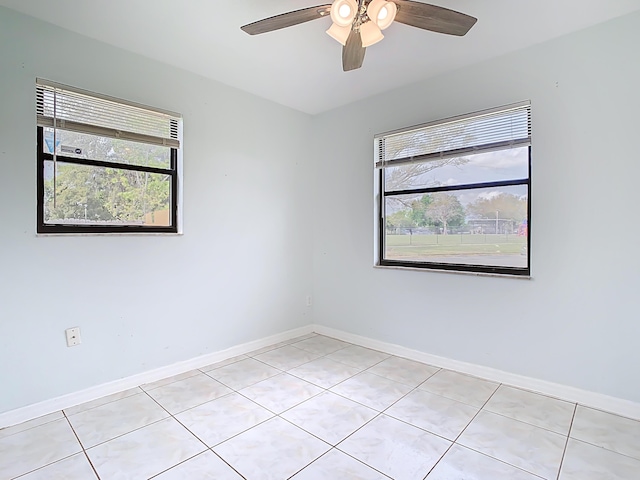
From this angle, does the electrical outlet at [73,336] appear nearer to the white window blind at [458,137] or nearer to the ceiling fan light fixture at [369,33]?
the ceiling fan light fixture at [369,33]

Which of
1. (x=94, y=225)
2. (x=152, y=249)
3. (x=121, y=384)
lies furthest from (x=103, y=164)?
(x=121, y=384)

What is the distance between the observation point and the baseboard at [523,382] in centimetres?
215

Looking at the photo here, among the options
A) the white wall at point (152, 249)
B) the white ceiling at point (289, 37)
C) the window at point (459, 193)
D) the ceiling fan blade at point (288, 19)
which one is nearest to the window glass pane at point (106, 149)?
the white wall at point (152, 249)

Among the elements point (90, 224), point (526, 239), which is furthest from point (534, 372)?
point (90, 224)

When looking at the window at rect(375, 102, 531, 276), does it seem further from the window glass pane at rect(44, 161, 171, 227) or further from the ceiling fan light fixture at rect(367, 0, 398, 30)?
the window glass pane at rect(44, 161, 171, 227)

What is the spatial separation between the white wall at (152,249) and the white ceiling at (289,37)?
0.67ft

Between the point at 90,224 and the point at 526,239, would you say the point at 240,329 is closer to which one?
the point at 90,224

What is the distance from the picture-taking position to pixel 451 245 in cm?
295

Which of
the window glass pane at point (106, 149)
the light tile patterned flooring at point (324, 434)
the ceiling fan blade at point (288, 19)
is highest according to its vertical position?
the ceiling fan blade at point (288, 19)

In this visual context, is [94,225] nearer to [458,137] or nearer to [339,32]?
[339,32]

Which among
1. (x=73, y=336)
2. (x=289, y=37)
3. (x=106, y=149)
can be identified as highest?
(x=289, y=37)

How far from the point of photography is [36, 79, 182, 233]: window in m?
2.23

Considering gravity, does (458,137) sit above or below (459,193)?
above

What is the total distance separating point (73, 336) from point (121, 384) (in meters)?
0.49
